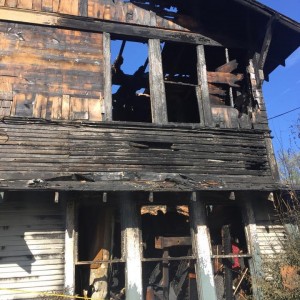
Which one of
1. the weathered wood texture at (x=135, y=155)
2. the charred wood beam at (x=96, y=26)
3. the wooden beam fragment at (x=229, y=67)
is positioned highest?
the charred wood beam at (x=96, y=26)

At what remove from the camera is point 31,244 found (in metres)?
6.82

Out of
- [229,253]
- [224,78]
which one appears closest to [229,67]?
[224,78]

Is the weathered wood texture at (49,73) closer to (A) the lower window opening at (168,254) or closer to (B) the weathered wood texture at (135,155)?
(B) the weathered wood texture at (135,155)

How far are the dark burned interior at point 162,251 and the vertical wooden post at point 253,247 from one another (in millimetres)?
144

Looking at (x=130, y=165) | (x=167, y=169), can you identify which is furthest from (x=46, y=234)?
(x=167, y=169)

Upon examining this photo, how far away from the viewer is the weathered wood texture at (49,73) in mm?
7703

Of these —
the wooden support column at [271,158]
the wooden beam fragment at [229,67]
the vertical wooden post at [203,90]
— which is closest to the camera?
the wooden support column at [271,158]

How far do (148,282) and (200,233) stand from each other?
5.71 feet

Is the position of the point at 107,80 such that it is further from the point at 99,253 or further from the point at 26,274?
the point at 26,274

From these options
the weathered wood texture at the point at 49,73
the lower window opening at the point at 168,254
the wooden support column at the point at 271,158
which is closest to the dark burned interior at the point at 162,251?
the lower window opening at the point at 168,254

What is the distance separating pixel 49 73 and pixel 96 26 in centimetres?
166

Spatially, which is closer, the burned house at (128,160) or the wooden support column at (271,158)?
the burned house at (128,160)

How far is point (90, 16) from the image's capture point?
8.74 metres

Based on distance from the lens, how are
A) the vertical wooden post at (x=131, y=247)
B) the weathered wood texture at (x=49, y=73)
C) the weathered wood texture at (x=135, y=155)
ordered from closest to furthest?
the vertical wooden post at (x=131, y=247), the weathered wood texture at (x=135, y=155), the weathered wood texture at (x=49, y=73)
